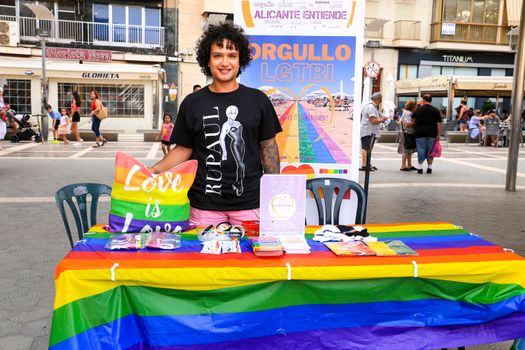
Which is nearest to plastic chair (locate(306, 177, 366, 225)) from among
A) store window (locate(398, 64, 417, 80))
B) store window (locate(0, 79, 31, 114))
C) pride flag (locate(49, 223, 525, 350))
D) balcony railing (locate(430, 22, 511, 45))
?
pride flag (locate(49, 223, 525, 350))

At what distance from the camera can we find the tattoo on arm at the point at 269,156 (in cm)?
313

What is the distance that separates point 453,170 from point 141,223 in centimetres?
1077

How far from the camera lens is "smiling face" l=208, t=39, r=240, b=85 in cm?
296


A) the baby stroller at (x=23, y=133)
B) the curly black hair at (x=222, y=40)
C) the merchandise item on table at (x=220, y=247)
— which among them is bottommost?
the baby stroller at (x=23, y=133)

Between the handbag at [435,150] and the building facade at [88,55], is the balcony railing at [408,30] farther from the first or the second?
the handbag at [435,150]

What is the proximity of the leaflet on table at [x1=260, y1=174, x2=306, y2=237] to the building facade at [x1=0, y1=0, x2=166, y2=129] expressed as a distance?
70.2 ft

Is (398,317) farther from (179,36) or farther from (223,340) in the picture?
(179,36)

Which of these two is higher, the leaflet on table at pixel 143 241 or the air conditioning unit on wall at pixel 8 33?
the air conditioning unit on wall at pixel 8 33

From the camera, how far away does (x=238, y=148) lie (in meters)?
2.97

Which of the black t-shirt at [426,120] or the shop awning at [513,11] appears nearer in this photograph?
the black t-shirt at [426,120]

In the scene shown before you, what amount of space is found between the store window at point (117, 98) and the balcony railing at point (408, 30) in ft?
48.9

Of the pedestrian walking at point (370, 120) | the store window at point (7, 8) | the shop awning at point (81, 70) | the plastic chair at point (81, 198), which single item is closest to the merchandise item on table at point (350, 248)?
the plastic chair at point (81, 198)

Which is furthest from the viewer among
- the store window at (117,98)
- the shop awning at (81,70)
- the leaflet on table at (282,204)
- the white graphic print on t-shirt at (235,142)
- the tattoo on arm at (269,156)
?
the store window at (117,98)

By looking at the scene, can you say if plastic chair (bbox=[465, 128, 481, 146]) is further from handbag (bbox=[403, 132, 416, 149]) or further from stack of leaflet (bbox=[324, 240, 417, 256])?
stack of leaflet (bbox=[324, 240, 417, 256])
